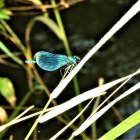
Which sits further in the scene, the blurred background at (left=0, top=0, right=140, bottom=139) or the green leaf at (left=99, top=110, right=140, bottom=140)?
the blurred background at (left=0, top=0, right=140, bottom=139)

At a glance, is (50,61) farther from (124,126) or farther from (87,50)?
(87,50)

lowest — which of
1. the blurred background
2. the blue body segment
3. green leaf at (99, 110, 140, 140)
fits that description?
green leaf at (99, 110, 140, 140)

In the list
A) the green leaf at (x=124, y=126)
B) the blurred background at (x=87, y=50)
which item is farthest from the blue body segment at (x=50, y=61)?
the blurred background at (x=87, y=50)

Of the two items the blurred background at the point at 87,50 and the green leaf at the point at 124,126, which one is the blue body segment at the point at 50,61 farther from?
the blurred background at the point at 87,50

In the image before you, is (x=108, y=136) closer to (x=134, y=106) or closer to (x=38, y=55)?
(x=38, y=55)

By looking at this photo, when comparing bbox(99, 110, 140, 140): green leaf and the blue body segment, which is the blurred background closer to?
the blue body segment

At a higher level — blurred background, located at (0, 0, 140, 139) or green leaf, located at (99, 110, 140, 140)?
blurred background, located at (0, 0, 140, 139)

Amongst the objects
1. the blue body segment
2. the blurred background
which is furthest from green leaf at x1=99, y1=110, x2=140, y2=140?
the blurred background

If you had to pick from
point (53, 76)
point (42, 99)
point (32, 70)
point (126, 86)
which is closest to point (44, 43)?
point (53, 76)
